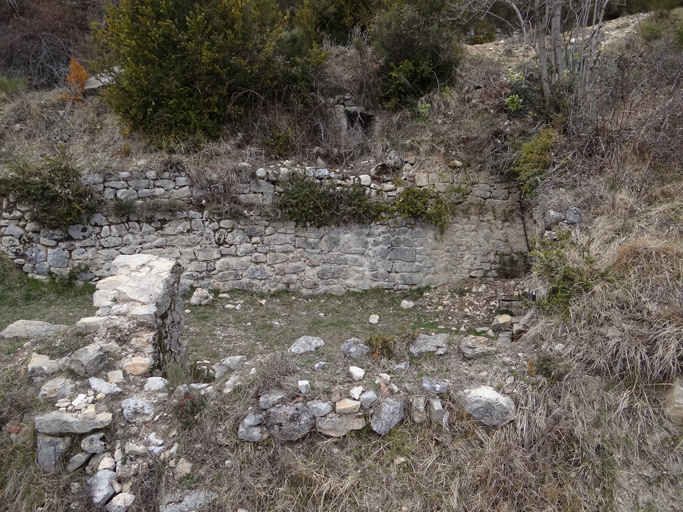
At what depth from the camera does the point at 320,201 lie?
21.1 feet

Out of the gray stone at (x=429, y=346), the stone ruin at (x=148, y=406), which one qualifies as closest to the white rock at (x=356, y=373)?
the stone ruin at (x=148, y=406)

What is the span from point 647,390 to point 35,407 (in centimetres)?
454

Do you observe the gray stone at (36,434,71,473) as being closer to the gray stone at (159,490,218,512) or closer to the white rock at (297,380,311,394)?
the gray stone at (159,490,218,512)

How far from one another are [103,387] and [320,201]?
411 cm

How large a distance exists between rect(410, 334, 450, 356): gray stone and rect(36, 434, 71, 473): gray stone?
109 inches

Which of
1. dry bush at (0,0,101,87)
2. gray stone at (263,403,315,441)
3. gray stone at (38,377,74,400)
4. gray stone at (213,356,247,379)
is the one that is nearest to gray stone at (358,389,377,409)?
gray stone at (263,403,315,441)

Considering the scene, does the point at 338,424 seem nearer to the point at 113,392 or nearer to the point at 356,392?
the point at 356,392

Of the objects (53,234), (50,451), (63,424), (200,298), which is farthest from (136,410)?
(53,234)

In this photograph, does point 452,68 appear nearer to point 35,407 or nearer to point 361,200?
point 361,200

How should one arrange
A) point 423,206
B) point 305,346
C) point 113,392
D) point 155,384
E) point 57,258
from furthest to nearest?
point 57,258
point 423,206
point 305,346
point 155,384
point 113,392

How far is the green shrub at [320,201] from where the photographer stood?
6.42 meters

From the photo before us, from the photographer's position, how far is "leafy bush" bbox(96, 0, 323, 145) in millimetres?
6340

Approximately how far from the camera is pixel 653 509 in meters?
2.71

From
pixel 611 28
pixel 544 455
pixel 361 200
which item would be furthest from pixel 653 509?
pixel 611 28
